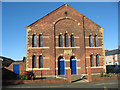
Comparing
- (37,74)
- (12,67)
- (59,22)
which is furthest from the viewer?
(12,67)

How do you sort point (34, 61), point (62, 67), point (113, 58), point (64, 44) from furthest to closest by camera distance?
point (113, 58) → point (64, 44) → point (62, 67) → point (34, 61)

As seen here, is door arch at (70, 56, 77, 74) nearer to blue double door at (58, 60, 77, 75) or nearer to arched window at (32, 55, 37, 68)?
blue double door at (58, 60, 77, 75)

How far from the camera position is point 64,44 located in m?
22.7

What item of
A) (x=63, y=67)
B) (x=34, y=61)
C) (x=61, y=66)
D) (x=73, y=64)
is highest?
(x=34, y=61)

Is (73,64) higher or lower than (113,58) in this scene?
lower

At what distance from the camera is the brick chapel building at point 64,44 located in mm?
21969

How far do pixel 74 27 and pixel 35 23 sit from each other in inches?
266

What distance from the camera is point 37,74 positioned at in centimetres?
2155

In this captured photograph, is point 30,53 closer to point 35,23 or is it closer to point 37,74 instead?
point 37,74

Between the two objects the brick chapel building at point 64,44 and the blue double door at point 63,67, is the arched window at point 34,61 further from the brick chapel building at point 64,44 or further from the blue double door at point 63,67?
the blue double door at point 63,67

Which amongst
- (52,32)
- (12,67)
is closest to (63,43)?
(52,32)

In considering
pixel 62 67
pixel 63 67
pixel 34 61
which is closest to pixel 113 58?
pixel 63 67

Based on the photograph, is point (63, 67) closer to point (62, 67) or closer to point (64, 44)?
point (62, 67)

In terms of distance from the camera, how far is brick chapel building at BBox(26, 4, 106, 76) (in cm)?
2197
